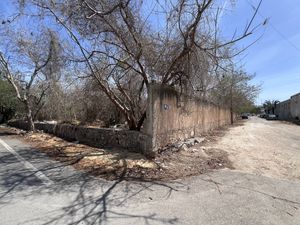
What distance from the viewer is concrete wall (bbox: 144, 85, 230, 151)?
981 cm

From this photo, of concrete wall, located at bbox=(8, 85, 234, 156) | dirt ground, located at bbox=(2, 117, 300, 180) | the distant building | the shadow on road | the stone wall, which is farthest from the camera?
the distant building

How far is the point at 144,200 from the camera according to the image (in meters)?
5.87

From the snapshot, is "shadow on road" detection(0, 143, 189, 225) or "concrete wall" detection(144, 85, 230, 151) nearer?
"shadow on road" detection(0, 143, 189, 225)

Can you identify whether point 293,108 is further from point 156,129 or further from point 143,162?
point 143,162

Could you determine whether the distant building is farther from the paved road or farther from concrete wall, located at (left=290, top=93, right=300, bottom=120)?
the paved road

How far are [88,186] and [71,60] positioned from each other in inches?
264

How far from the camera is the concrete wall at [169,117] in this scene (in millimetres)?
9812

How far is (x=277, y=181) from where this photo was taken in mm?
7504

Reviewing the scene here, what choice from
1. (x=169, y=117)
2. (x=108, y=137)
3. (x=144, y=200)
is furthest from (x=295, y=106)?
(x=144, y=200)

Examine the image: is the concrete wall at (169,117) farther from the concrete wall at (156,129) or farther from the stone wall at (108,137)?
the stone wall at (108,137)

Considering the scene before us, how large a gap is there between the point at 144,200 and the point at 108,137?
613cm

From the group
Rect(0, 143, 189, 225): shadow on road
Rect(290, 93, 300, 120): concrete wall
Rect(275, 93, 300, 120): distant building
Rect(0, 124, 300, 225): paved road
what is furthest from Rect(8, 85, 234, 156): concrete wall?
Rect(275, 93, 300, 120): distant building

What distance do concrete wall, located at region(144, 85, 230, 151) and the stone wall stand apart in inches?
12.8

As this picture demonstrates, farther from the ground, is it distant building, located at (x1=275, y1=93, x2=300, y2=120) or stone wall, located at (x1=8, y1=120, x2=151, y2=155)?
distant building, located at (x1=275, y1=93, x2=300, y2=120)
